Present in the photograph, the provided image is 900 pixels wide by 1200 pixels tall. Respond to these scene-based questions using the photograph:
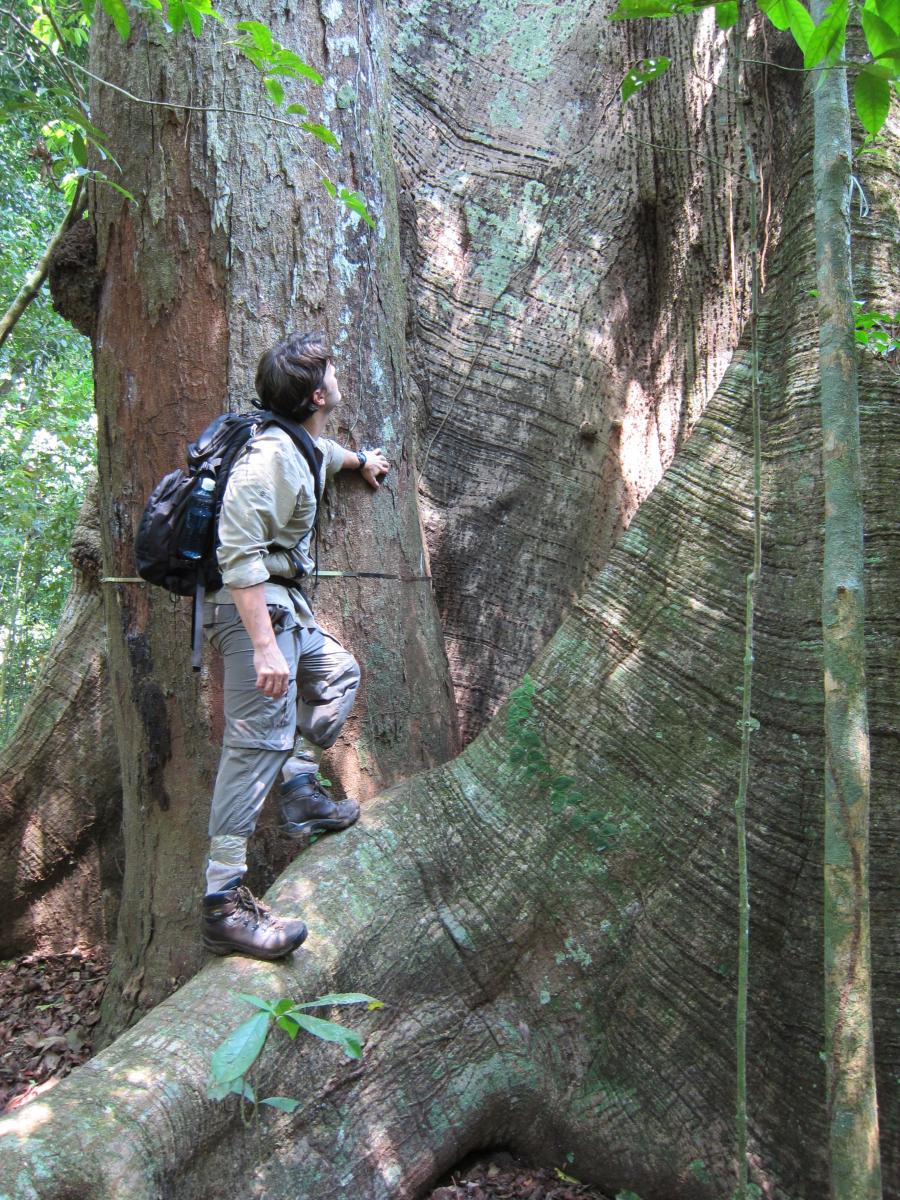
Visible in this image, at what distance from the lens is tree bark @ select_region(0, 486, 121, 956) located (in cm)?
492

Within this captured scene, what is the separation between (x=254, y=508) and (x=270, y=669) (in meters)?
0.47

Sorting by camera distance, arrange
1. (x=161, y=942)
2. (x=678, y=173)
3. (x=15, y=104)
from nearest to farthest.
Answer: (x=15, y=104) → (x=161, y=942) → (x=678, y=173)

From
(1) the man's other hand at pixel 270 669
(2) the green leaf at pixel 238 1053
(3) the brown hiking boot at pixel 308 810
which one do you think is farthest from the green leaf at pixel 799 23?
(3) the brown hiking boot at pixel 308 810

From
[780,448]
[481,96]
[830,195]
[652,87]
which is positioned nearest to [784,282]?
[780,448]

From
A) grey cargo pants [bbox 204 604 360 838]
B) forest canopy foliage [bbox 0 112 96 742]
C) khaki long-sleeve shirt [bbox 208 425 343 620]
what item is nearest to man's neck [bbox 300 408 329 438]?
khaki long-sleeve shirt [bbox 208 425 343 620]

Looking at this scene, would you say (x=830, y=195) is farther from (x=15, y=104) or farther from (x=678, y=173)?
(x=678, y=173)

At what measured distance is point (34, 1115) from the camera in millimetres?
2324

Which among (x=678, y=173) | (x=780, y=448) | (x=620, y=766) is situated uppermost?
(x=678, y=173)

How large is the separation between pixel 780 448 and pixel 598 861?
1505 mm

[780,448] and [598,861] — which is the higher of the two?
[780,448]

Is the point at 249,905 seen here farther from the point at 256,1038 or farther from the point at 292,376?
the point at 292,376

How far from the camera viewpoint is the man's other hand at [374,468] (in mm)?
3588

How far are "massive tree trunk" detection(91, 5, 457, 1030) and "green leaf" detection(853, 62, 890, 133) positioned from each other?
6.80 feet

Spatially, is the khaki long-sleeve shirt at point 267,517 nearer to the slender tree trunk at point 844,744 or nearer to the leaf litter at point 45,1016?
the slender tree trunk at point 844,744
